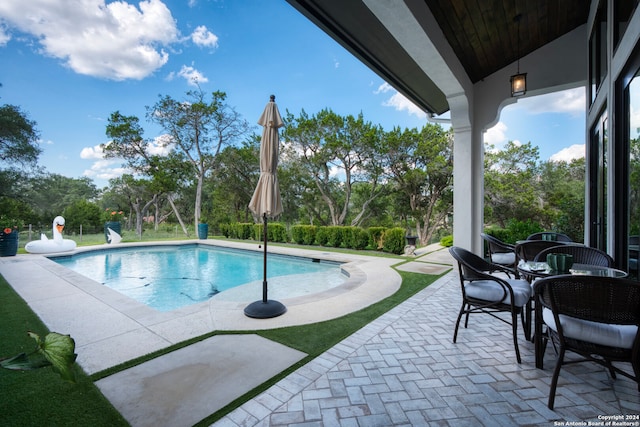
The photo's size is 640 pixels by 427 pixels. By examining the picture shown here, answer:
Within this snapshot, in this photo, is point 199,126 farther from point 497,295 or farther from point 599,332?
point 599,332

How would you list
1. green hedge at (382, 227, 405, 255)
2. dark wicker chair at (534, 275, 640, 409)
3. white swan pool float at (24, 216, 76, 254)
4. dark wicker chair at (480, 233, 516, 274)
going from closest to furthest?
dark wicker chair at (534, 275, 640, 409) → dark wicker chair at (480, 233, 516, 274) → white swan pool float at (24, 216, 76, 254) → green hedge at (382, 227, 405, 255)

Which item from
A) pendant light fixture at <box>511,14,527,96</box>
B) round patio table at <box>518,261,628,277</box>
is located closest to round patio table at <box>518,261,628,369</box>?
round patio table at <box>518,261,628,277</box>

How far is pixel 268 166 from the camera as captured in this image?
3.65 meters

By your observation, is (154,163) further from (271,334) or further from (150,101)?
(271,334)

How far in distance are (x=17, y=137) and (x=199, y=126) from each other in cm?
756

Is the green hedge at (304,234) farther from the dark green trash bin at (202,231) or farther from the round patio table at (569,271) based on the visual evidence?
the round patio table at (569,271)

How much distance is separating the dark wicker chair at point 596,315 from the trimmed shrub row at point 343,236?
7.00 metres

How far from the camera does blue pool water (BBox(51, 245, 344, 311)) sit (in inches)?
229

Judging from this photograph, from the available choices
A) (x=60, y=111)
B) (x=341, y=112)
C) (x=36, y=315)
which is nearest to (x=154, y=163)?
(x=60, y=111)

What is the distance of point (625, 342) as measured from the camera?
176 cm

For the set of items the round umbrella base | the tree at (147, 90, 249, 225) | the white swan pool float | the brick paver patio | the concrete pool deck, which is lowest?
the brick paver patio

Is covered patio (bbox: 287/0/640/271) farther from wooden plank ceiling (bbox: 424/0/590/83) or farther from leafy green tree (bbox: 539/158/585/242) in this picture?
leafy green tree (bbox: 539/158/585/242)

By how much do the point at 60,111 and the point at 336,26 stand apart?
50.5ft

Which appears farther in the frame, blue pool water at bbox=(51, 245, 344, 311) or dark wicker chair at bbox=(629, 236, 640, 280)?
blue pool water at bbox=(51, 245, 344, 311)
